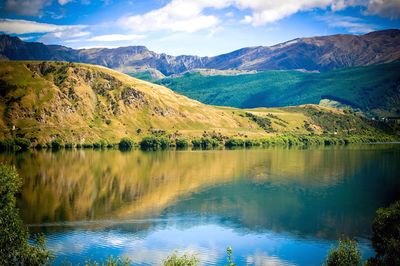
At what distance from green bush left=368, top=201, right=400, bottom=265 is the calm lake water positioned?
14.3m

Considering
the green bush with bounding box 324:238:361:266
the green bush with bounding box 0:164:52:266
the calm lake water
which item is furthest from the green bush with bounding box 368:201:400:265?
the green bush with bounding box 0:164:52:266

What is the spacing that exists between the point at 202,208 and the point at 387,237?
2288 inches

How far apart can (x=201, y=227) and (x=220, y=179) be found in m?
62.8

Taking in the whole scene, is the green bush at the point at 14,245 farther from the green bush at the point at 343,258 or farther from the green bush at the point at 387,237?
the green bush at the point at 387,237

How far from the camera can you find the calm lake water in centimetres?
7919

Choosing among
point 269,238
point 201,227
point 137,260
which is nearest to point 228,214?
point 201,227

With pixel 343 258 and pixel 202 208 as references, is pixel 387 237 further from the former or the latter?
pixel 202 208

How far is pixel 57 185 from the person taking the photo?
140 m

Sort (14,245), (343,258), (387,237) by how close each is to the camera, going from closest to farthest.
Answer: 1. (343,258)
2. (14,245)
3. (387,237)

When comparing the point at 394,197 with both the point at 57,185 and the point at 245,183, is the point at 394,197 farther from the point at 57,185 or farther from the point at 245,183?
the point at 57,185

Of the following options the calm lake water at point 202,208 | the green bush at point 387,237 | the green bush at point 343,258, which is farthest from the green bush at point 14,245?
the green bush at point 387,237

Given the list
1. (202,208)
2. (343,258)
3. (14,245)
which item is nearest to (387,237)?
(343,258)

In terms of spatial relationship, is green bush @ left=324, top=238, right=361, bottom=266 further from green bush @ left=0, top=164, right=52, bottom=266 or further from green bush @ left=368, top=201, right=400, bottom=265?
green bush @ left=0, top=164, right=52, bottom=266

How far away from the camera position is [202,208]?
112m
